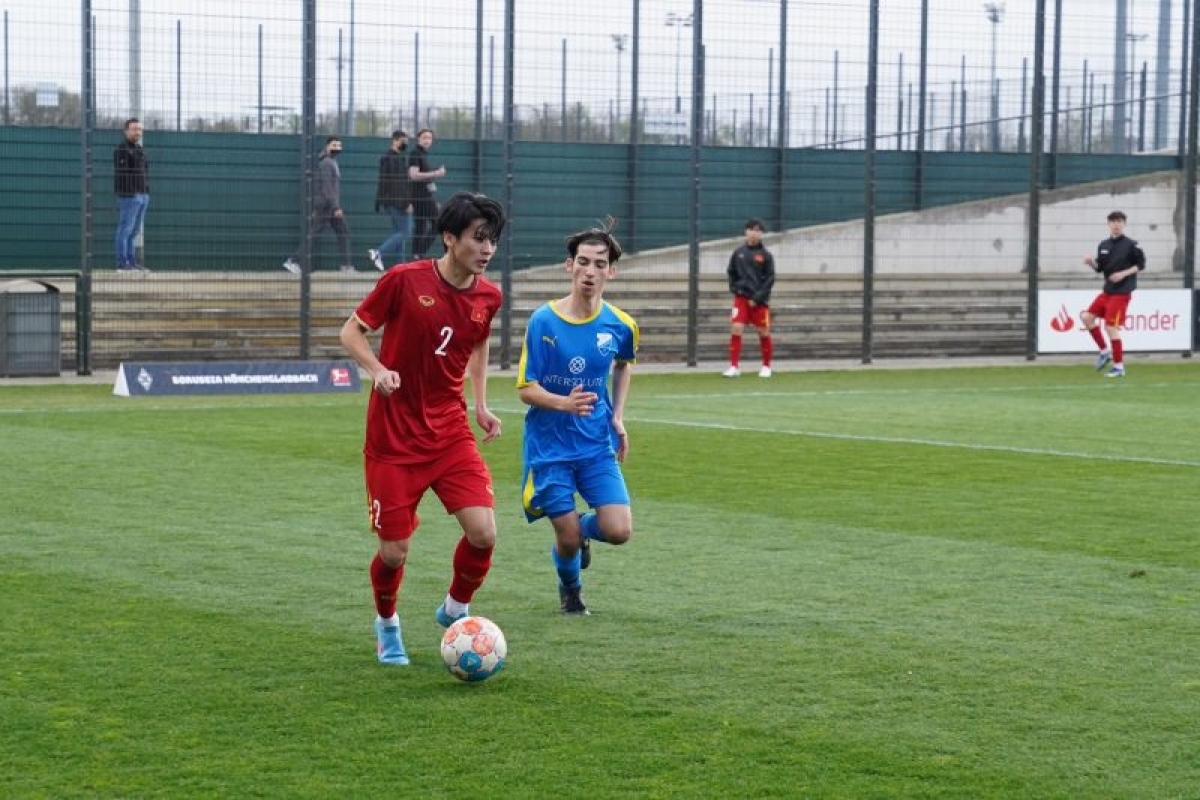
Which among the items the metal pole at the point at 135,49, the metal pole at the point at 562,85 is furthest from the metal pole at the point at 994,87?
the metal pole at the point at 135,49

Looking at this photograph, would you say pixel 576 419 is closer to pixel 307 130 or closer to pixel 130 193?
pixel 307 130

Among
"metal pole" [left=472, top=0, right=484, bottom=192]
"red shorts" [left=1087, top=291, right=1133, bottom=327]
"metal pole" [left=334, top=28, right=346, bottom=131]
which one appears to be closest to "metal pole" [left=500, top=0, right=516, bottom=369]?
"metal pole" [left=472, top=0, right=484, bottom=192]

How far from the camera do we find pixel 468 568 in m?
7.57

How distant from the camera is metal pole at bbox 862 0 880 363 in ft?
88.8

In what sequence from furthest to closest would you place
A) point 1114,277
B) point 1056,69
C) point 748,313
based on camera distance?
1. point 1056,69
2. point 1114,277
3. point 748,313

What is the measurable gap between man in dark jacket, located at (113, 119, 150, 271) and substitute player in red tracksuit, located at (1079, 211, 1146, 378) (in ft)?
38.4

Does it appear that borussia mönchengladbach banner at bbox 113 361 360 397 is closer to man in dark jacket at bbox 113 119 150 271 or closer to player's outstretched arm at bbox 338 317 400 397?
man in dark jacket at bbox 113 119 150 271

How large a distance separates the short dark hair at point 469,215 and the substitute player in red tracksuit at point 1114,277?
736 inches

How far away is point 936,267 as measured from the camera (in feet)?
99.1

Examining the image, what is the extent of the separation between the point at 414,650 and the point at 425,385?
3.41 feet

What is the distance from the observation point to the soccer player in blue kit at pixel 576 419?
328 inches

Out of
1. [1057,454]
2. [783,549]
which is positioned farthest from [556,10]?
[783,549]

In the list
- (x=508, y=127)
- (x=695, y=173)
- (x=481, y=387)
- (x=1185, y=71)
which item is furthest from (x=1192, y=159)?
(x=481, y=387)

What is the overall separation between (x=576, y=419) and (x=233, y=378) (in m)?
13.3
